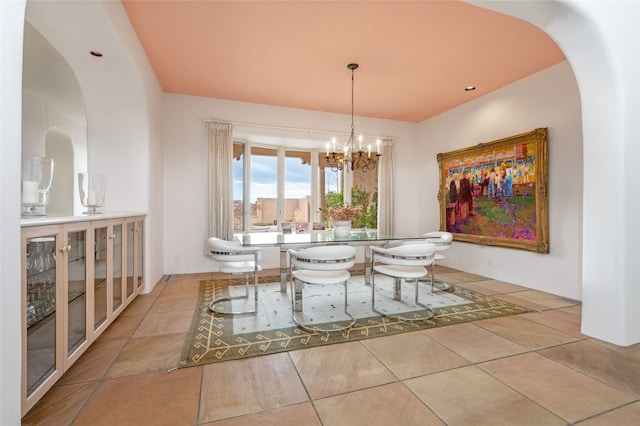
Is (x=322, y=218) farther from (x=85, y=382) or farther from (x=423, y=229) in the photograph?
(x=85, y=382)

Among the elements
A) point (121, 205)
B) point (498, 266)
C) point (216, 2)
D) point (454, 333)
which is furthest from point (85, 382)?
point (498, 266)

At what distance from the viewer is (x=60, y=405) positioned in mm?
1546

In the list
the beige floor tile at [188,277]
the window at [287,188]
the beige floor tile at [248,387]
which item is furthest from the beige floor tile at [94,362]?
the window at [287,188]

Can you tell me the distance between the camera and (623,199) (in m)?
2.22

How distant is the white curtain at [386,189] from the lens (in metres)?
5.50

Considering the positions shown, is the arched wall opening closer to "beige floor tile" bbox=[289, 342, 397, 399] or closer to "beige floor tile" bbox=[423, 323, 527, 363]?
"beige floor tile" bbox=[423, 323, 527, 363]

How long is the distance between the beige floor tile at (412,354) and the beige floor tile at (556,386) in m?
0.25

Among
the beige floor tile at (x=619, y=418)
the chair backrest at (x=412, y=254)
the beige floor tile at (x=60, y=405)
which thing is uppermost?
the chair backrest at (x=412, y=254)

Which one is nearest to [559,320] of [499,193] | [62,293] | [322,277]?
[499,193]

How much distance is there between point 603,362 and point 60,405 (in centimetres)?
347

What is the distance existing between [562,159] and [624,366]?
98.1 inches

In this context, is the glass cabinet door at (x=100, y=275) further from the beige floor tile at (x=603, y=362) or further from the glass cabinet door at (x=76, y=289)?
the beige floor tile at (x=603, y=362)

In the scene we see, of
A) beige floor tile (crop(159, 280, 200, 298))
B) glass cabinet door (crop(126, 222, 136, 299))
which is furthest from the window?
glass cabinet door (crop(126, 222, 136, 299))

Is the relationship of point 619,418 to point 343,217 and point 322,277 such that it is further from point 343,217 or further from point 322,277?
point 343,217
